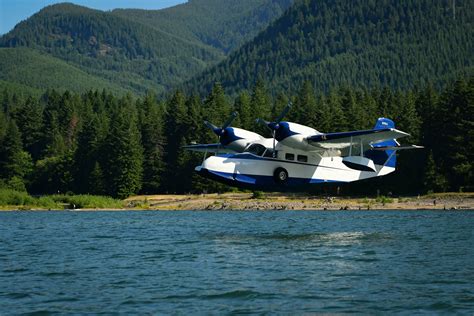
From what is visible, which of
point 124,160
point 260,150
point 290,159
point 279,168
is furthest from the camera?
point 124,160

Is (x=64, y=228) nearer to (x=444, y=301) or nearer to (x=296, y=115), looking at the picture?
(x=444, y=301)

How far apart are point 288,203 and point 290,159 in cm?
A: 4393

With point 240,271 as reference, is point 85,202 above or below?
above

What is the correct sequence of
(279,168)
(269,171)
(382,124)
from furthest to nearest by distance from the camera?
(382,124) < (279,168) < (269,171)

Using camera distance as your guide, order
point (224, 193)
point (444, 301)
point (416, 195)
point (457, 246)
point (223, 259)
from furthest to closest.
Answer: point (224, 193) < point (416, 195) < point (457, 246) < point (223, 259) < point (444, 301)

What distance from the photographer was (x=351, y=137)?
47.0 meters

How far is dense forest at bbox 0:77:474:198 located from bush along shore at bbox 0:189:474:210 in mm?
4274

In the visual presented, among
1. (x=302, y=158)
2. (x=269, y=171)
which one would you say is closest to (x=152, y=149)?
(x=302, y=158)

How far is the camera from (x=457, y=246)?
4075 centimetres

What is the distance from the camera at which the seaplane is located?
→ 45.5m

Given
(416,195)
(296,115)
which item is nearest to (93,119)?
(296,115)

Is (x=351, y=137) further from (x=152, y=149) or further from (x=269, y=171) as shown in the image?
(x=152, y=149)

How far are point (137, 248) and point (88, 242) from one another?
18.1 ft

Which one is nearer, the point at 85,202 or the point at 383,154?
the point at 383,154
